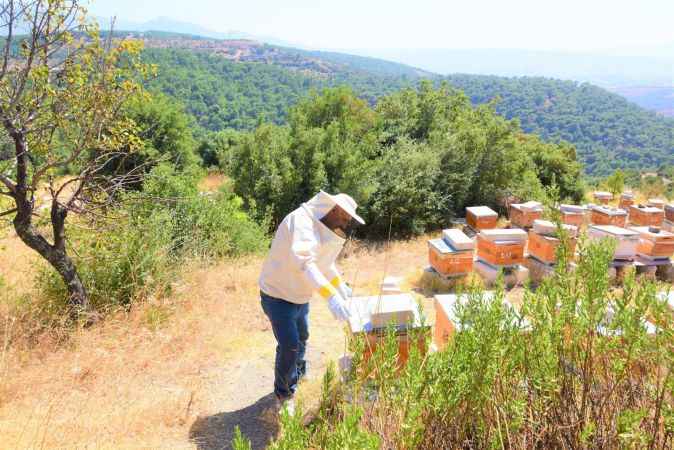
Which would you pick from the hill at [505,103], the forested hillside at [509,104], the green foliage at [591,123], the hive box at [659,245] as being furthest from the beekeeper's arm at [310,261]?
Result: the green foliage at [591,123]

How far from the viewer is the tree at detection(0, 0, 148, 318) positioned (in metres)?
4.52

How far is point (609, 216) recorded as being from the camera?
395 inches

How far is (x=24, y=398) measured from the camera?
3.98 m

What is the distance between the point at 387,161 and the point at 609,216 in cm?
573

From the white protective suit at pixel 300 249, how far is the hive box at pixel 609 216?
28.6 ft

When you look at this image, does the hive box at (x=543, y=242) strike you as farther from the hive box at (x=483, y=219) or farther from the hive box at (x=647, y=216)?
the hive box at (x=647, y=216)

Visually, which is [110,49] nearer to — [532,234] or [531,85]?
[532,234]

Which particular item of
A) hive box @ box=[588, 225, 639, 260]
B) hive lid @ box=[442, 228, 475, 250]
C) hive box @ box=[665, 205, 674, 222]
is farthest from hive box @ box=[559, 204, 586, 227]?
hive lid @ box=[442, 228, 475, 250]

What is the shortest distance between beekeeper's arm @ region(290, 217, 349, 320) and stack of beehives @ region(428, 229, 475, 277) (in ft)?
15.5

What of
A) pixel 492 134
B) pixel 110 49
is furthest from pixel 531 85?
pixel 110 49

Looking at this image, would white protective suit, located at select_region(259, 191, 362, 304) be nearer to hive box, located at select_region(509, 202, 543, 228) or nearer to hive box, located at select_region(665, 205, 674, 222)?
hive box, located at select_region(509, 202, 543, 228)

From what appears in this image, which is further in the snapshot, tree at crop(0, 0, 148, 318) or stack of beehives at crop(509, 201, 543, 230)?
stack of beehives at crop(509, 201, 543, 230)

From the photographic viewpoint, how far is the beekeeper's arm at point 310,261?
124 inches

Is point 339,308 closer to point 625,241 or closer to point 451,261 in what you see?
point 451,261
